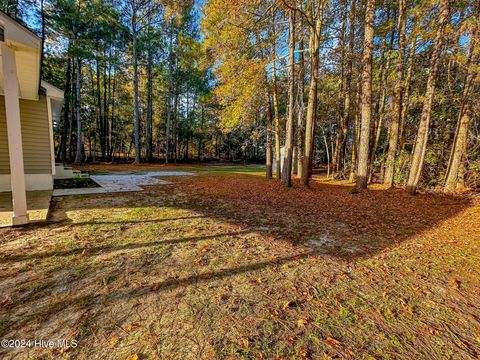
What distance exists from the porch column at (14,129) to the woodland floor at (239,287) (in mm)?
Result: 443

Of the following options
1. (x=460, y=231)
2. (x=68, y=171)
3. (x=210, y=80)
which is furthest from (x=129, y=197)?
(x=210, y=80)

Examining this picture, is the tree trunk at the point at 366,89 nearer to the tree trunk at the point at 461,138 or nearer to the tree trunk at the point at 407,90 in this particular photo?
the tree trunk at the point at 407,90

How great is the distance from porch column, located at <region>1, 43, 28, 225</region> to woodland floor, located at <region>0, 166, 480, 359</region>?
1.45 feet

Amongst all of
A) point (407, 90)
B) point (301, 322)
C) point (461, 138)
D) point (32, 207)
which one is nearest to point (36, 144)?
point (32, 207)

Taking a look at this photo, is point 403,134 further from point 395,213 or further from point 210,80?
point 210,80

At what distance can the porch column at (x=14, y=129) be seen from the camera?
10.8 feet

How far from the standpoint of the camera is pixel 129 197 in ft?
18.9

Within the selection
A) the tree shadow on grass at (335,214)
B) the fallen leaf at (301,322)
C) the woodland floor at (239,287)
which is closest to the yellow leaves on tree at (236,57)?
the tree shadow on grass at (335,214)

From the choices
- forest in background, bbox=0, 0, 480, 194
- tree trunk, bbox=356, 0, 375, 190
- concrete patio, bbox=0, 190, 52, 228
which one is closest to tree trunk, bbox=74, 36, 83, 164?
forest in background, bbox=0, 0, 480, 194

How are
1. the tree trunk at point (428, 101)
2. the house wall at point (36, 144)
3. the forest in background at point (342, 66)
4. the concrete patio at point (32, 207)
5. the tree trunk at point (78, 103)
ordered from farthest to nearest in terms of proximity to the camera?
the tree trunk at point (78, 103) < the house wall at point (36, 144) < the forest in background at point (342, 66) < the tree trunk at point (428, 101) < the concrete patio at point (32, 207)

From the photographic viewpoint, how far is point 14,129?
11.1 ft

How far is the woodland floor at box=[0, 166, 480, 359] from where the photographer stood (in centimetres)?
153

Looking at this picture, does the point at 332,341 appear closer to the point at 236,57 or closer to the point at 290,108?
the point at 290,108

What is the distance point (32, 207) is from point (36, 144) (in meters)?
3.43
